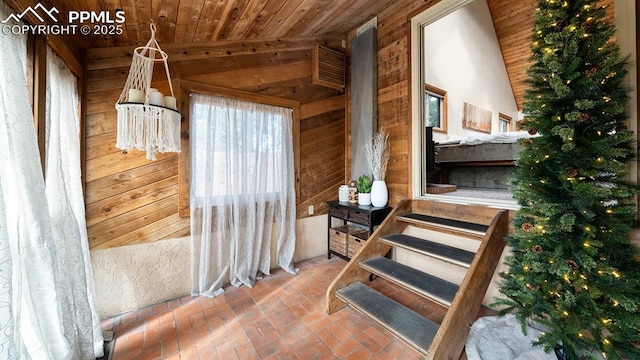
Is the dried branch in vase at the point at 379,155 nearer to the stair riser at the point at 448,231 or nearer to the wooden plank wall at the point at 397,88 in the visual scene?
the wooden plank wall at the point at 397,88

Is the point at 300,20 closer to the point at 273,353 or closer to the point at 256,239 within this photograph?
the point at 256,239

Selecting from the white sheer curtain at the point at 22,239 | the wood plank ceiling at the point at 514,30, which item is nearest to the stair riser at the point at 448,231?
the white sheer curtain at the point at 22,239

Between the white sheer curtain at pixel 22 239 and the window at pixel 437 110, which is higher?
the window at pixel 437 110

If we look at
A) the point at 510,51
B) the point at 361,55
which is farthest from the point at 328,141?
the point at 510,51

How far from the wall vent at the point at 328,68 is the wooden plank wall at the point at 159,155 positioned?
0.36 ft

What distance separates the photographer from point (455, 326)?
1404mm

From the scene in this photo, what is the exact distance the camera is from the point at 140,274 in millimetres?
2068

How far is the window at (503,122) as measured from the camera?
555 centimetres

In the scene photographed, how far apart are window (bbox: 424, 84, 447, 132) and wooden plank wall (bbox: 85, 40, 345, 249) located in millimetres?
2100

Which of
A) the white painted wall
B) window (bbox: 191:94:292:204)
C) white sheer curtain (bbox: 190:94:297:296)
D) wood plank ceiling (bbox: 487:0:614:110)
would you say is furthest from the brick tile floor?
wood plank ceiling (bbox: 487:0:614:110)

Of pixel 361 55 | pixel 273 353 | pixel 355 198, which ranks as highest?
pixel 361 55

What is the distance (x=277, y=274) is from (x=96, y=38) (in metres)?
2.57

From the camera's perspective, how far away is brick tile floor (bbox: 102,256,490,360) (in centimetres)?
159

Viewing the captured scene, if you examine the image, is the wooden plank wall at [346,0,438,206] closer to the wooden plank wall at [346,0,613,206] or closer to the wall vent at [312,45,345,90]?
the wooden plank wall at [346,0,613,206]
